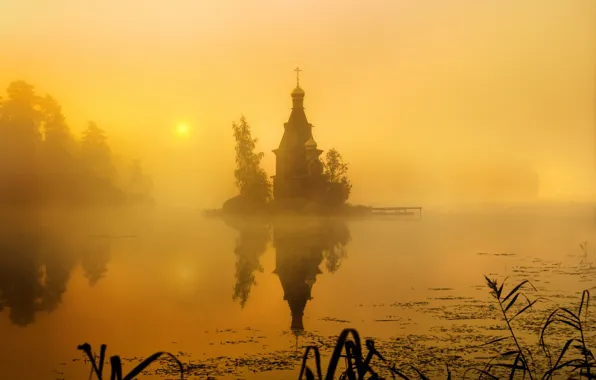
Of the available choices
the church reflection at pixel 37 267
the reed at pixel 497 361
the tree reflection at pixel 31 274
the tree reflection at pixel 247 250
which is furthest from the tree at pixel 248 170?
the reed at pixel 497 361

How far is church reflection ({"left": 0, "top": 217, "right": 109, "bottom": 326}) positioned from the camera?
16734mm

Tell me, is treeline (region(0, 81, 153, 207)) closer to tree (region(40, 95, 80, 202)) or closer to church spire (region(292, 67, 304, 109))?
tree (region(40, 95, 80, 202))

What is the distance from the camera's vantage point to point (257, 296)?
732 inches

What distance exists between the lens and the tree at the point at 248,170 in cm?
4912

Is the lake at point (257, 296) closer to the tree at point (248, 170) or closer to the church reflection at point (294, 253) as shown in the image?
the church reflection at point (294, 253)

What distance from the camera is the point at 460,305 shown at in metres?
16.3

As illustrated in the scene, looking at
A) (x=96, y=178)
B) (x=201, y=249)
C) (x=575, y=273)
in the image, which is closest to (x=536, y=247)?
(x=575, y=273)

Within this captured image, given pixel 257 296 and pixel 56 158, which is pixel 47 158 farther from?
pixel 257 296

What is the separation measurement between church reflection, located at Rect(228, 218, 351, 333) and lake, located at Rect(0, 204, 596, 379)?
102 millimetres

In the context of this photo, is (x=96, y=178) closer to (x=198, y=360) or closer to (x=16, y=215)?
(x=16, y=215)

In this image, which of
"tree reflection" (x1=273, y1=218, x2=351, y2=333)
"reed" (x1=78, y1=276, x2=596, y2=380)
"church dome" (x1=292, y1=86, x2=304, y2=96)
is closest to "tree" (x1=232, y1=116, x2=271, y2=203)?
"tree reflection" (x1=273, y1=218, x2=351, y2=333)

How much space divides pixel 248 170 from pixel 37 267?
27.3 m

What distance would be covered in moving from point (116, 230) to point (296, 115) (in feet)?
53.2

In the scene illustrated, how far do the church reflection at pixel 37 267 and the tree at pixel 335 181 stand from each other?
804 inches
